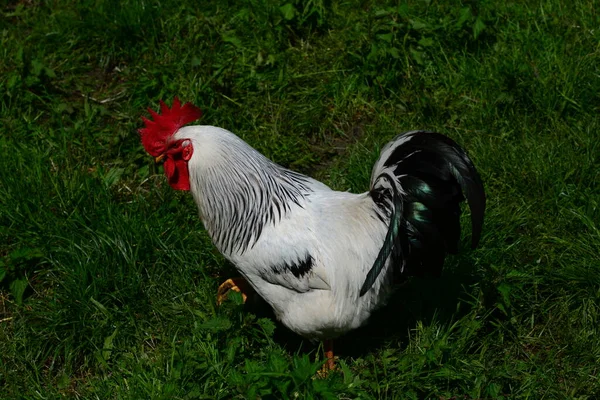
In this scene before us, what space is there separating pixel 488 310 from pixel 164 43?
9.63 ft

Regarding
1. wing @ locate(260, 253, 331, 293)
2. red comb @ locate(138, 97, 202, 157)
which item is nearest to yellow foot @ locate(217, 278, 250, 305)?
wing @ locate(260, 253, 331, 293)

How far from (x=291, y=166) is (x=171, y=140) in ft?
4.61

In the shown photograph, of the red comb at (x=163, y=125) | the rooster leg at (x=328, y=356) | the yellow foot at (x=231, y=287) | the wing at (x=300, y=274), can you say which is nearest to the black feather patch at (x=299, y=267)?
the wing at (x=300, y=274)

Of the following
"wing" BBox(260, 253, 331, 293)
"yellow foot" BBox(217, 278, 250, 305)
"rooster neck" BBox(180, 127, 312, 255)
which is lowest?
"yellow foot" BBox(217, 278, 250, 305)

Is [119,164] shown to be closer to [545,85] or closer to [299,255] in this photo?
[299,255]

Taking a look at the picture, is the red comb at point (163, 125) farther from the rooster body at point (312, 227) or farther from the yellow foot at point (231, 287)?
the yellow foot at point (231, 287)

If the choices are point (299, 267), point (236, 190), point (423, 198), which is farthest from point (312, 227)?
point (423, 198)

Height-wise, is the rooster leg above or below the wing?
below

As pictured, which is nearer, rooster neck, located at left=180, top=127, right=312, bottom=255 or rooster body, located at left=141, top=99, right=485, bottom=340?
rooster body, located at left=141, top=99, right=485, bottom=340

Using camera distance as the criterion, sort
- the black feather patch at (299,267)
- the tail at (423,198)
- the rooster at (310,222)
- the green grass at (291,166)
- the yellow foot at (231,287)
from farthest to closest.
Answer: the yellow foot at (231,287)
the green grass at (291,166)
the black feather patch at (299,267)
the rooster at (310,222)
the tail at (423,198)

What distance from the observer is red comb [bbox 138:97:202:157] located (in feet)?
10.9

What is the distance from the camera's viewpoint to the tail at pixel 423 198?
9.59ft

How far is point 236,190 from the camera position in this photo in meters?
3.25

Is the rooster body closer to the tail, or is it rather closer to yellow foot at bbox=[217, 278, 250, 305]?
the tail
